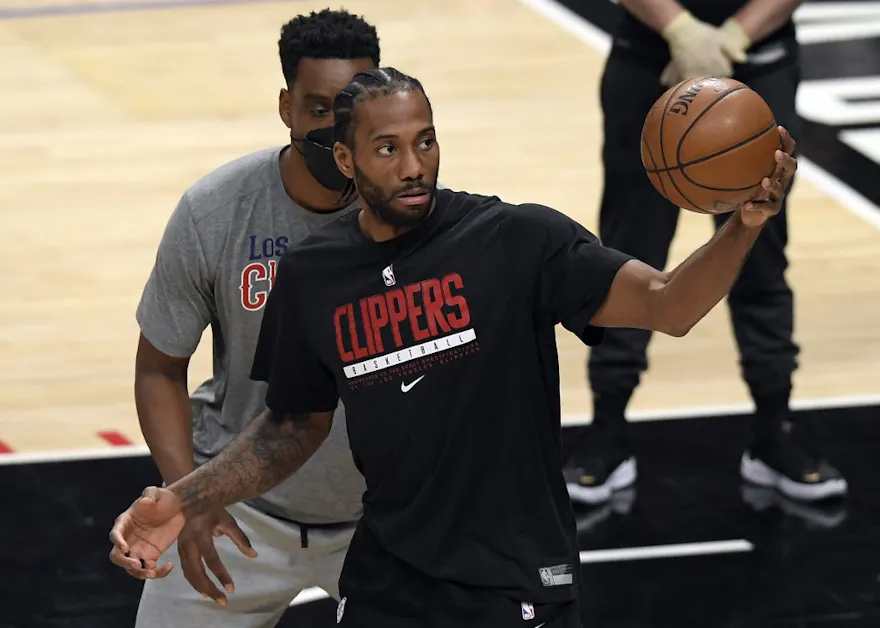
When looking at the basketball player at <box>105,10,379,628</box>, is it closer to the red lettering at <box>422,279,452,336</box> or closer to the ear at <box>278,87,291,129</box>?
the ear at <box>278,87,291,129</box>

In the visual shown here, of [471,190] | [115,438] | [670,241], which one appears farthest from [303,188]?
[471,190]

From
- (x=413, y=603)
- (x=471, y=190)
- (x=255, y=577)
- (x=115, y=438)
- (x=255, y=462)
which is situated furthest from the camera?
(x=471, y=190)

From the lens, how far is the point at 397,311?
347 centimetres

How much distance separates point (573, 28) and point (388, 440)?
8.81m

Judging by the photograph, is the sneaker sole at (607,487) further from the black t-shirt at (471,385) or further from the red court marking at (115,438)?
the black t-shirt at (471,385)

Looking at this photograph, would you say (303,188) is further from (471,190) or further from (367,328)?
(471,190)

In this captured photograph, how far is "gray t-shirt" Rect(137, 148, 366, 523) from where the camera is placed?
4.11m

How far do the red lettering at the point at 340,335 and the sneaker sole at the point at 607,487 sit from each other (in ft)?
7.91

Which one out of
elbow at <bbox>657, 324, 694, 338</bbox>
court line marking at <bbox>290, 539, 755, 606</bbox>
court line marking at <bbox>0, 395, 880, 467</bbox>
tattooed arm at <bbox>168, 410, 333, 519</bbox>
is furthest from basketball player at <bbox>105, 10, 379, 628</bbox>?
court line marking at <bbox>0, 395, 880, 467</bbox>

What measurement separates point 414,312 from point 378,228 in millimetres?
205

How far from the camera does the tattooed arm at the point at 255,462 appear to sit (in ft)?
11.6

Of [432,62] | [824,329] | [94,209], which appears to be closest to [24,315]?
[94,209]

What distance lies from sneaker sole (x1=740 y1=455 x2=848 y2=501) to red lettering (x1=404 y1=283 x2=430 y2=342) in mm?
2818

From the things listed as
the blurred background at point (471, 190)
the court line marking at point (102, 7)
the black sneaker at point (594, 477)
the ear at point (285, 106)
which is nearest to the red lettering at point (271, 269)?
the ear at point (285, 106)
